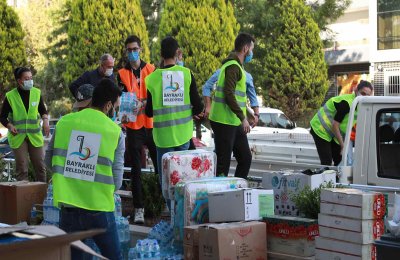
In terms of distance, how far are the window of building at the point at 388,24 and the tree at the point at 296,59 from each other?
477 cm

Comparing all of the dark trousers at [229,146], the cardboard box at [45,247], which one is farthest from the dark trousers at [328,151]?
the cardboard box at [45,247]

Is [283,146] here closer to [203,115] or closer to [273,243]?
[203,115]

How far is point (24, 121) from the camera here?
1108cm

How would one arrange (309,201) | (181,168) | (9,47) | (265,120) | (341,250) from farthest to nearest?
(9,47) < (265,120) < (181,168) < (309,201) < (341,250)

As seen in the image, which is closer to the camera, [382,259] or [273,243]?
[382,259]

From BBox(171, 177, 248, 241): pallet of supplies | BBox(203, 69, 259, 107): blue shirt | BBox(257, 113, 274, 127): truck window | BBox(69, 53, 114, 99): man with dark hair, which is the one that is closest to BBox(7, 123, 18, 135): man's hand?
BBox(69, 53, 114, 99): man with dark hair

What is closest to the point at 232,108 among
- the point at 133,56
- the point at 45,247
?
the point at 133,56

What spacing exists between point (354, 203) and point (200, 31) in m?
21.4

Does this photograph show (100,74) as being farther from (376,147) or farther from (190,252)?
(376,147)

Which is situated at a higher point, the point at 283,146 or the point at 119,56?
the point at 119,56

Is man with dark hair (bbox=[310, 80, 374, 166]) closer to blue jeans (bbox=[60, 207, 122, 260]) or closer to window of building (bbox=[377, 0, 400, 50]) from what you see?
blue jeans (bbox=[60, 207, 122, 260])

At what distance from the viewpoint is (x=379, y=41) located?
1366 inches

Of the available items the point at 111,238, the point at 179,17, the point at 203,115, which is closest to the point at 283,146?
the point at 203,115

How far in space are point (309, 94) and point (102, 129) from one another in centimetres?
2588
